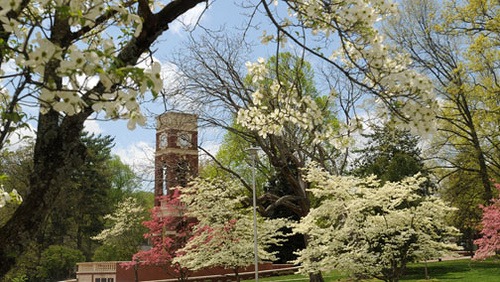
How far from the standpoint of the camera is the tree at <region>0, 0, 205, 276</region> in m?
1.73

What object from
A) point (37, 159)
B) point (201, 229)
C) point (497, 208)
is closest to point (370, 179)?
point (497, 208)

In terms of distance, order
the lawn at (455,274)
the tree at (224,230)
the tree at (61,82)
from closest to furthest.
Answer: the tree at (61,82) → the tree at (224,230) → the lawn at (455,274)

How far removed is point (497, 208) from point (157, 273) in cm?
1705

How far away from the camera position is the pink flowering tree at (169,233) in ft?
68.7

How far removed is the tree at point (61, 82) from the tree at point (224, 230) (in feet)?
46.6

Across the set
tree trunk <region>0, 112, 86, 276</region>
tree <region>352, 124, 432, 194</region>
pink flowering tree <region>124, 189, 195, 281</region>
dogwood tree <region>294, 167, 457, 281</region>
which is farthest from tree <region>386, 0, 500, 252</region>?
tree trunk <region>0, 112, 86, 276</region>

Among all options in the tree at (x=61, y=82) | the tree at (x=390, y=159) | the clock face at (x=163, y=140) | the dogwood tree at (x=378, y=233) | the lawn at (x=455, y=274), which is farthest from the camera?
the tree at (x=390, y=159)

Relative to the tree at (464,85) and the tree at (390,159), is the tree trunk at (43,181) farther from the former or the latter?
the tree at (390,159)

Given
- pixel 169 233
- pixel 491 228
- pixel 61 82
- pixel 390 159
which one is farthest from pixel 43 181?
pixel 390 159

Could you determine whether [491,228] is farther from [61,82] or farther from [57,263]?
[57,263]

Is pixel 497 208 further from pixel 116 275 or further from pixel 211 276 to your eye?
pixel 116 275

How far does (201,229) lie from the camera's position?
19.2 meters

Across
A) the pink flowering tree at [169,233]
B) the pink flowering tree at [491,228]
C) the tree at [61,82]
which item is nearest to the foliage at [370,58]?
the tree at [61,82]

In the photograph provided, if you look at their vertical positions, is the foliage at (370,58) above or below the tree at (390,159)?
below
